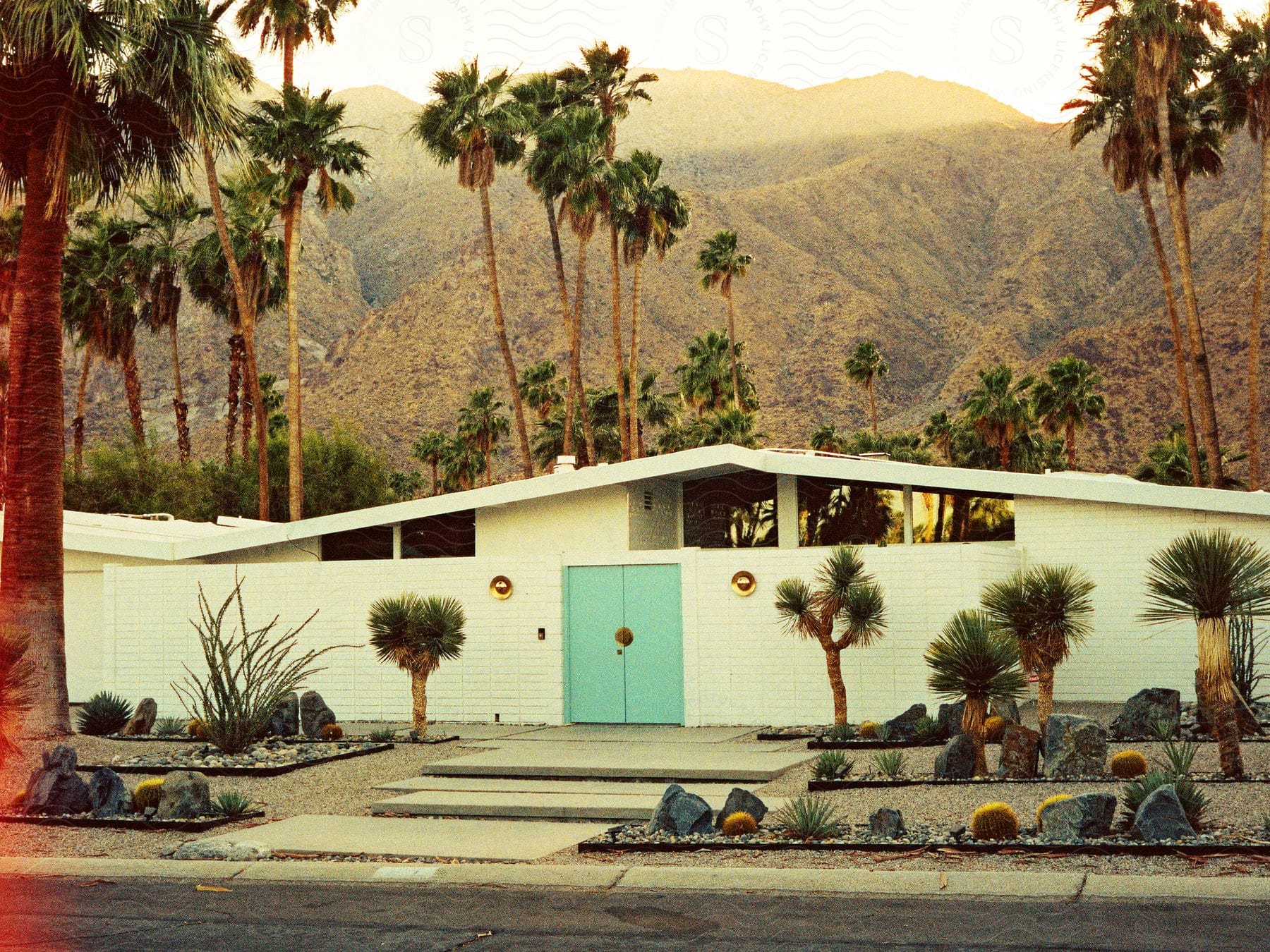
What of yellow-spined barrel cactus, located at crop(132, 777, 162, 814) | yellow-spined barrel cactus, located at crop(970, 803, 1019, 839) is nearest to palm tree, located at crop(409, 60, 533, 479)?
yellow-spined barrel cactus, located at crop(132, 777, 162, 814)

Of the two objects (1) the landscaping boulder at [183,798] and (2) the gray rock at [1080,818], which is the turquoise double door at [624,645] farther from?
(2) the gray rock at [1080,818]

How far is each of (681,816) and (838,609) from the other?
7.13 meters

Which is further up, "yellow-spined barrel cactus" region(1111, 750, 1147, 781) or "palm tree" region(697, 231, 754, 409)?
"palm tree" region(697, 231, 754, 409)

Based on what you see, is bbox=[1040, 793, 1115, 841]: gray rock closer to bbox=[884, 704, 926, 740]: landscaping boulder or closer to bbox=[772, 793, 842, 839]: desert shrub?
bbox=[772, 793, 842, 839]: desert shrub

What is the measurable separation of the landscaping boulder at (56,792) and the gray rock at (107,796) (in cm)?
10

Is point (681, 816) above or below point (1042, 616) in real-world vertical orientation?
below

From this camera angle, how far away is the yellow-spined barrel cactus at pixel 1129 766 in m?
12.2

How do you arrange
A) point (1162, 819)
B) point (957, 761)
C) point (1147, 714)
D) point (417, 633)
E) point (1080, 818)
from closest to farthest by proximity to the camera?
point (1162, 819), point (1080, 818), point (957, 761), point (1147, 714), point (417, 633)

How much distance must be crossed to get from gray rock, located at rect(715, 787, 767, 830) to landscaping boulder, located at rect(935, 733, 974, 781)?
2678mm

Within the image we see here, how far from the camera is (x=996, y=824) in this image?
9766mm

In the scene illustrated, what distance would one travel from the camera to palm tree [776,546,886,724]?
17.3 metres

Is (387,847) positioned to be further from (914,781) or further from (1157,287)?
(1157,287)

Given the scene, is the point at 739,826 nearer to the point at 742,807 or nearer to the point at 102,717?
the point at 742,807

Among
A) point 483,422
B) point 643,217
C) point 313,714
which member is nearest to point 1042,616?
point 313,714
